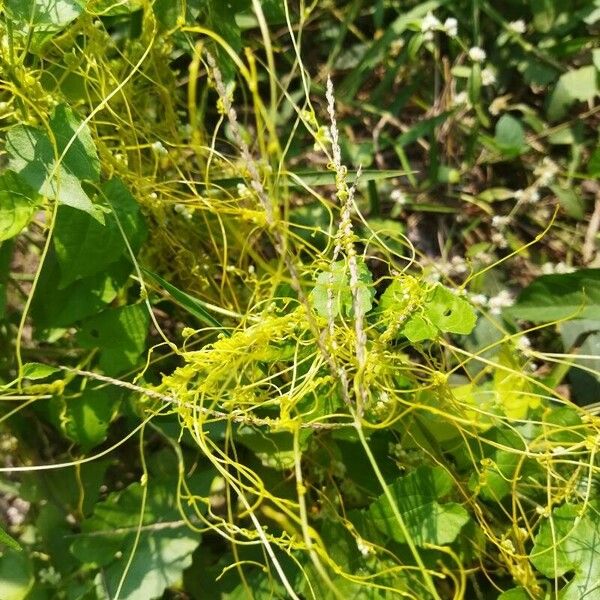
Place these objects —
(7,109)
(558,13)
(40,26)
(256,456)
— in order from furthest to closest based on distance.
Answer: (558,13), (256,456), (7,109), (40,26)

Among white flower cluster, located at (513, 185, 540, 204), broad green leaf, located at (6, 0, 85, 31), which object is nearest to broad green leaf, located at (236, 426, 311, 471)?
broad green leaf, located at (6, 0, 85, 31)

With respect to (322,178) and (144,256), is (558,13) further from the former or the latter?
(144,256)

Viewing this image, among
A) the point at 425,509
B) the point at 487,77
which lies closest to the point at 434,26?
the point at 487,77

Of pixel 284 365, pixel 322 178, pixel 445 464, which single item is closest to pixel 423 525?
pixel 445 464

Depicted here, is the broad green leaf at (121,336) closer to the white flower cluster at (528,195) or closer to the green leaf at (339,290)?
the green leaf at (339,290)

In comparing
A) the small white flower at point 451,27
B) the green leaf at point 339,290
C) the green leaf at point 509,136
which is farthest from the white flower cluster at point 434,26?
the green leaf at point 339,290

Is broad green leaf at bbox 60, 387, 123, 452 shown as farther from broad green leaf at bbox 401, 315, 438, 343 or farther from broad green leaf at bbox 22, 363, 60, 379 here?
broad green leaf at bbox 401, 315, 438, 343
